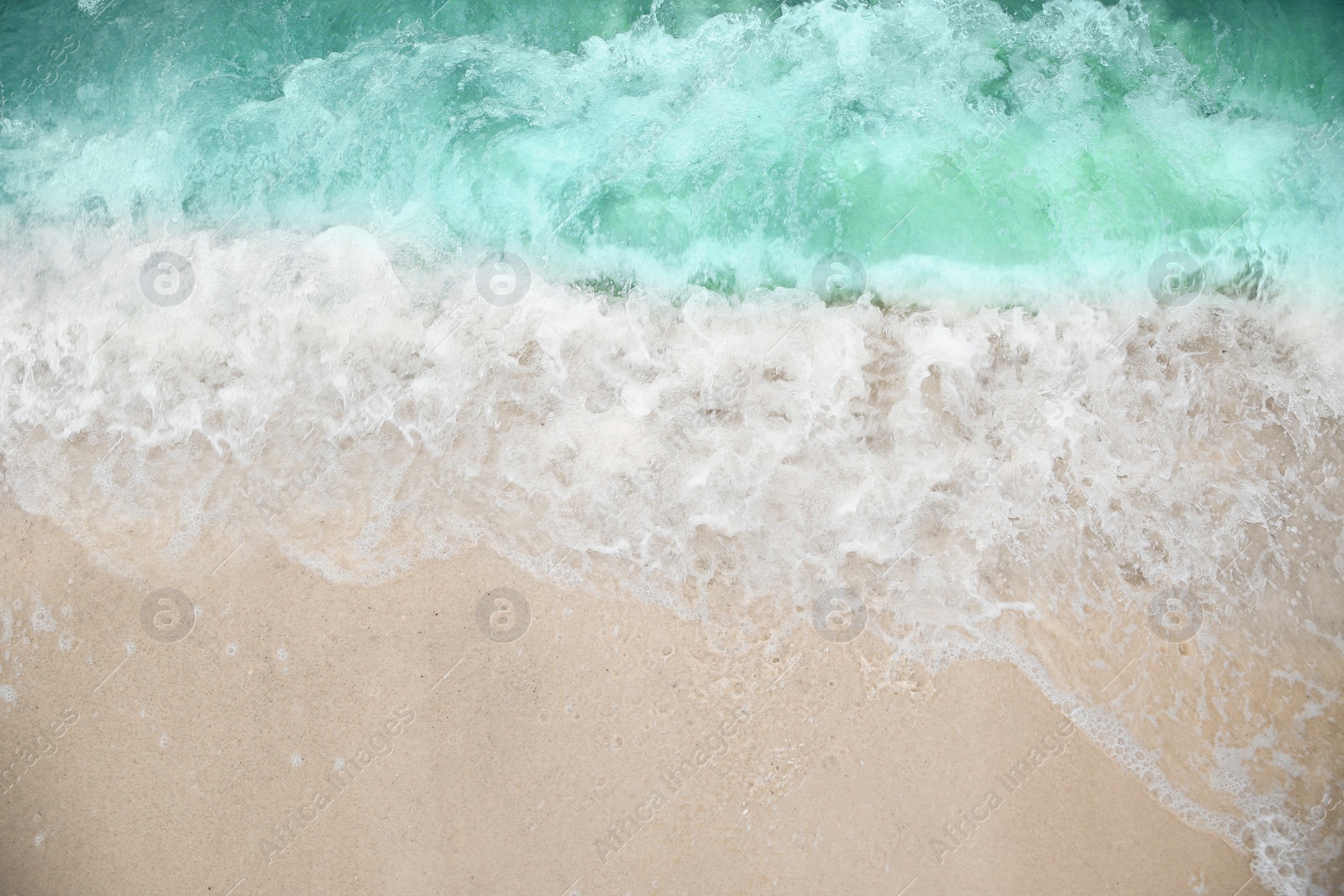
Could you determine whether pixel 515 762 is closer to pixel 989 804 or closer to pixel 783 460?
pixel 783 460

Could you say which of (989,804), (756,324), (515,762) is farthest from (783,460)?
(515,762)

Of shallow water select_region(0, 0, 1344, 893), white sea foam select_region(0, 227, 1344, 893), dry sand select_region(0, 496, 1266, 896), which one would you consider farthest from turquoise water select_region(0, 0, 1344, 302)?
dry sand select_region(0, 496, 1266, 896)

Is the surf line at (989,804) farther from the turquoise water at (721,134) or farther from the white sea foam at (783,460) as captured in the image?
the turquoise water at (721,134)

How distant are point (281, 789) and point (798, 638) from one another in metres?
3.12

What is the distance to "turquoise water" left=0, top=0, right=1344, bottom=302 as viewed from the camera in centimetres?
516

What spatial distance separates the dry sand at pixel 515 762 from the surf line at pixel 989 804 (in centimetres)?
1

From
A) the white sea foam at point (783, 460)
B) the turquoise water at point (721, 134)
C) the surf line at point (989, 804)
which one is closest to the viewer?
the surf line at point (989, 804)

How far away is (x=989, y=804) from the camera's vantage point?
4.22m

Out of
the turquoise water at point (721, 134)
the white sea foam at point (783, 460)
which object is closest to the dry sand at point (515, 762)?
the white sea foam at point (783, 460)

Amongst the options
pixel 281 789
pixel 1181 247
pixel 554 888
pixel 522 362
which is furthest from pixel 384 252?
pixel 1181 247

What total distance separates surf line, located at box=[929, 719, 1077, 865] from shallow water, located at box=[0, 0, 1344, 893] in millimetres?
319

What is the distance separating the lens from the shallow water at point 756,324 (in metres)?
4.51

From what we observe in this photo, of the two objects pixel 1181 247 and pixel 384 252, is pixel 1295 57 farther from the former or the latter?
pixel 384 252

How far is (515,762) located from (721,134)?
170 inches
